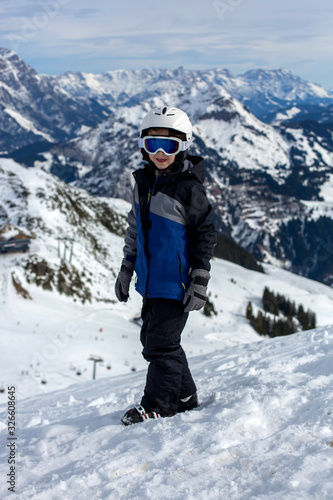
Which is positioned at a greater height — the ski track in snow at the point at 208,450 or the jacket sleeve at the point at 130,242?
the jacket sleeve at the point at 130,242

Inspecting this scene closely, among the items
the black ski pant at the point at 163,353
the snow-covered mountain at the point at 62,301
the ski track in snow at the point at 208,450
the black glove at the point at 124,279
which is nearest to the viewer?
the ski track in snow at the point at 208,450

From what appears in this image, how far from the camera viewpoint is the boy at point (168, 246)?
201 inches

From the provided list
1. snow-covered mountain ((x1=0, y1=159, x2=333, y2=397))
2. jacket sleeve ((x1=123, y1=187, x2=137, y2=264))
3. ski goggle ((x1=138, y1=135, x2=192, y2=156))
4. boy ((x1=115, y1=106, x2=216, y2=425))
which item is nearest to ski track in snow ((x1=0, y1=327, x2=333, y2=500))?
boy ((x1=115, y1=106, x2=216, y2=425))

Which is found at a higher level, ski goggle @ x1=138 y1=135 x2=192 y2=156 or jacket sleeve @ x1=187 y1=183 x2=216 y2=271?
ski goggle @ x1=138 y1=135 x2=192 y2=156

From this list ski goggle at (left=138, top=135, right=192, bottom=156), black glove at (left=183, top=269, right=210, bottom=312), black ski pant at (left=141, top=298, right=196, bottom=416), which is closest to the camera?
black glove at (left=183, top=269, right=210, bottom=312)

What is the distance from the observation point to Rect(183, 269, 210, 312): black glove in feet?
16.6

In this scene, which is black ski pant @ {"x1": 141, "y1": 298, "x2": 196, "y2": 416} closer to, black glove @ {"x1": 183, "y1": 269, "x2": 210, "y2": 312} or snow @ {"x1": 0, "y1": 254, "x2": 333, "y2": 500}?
black glove @ {"x1": 183, "y1": 269, "x2": 210, "y2": 312}

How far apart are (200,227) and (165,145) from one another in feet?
3.83

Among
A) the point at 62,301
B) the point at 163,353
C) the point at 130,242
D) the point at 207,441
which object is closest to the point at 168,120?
the point at 130,242

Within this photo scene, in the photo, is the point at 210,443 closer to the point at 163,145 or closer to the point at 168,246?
the point at 168,246

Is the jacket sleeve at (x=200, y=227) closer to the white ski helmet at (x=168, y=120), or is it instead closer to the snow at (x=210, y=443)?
the white ski helmet at (x=168, y=120)


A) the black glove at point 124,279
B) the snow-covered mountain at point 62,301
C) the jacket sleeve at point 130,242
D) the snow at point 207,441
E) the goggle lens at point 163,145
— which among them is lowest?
the snow-covered mountain at point 62,301

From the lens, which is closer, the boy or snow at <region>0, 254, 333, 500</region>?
snow at <region>0, 254, 333, 500</region>

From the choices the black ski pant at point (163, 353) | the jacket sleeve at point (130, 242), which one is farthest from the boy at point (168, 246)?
the jacket sleeve at point (130, 242)
